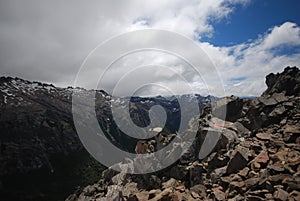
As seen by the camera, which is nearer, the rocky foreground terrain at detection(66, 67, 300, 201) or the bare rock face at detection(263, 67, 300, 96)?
the rocky foreground terrain at detection(66, 67, 300, 201)

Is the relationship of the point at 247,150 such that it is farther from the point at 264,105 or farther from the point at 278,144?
the point at 264,105

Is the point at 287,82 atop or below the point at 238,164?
atop

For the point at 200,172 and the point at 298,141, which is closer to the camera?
the point at 298,141

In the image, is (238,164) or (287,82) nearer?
(238,164)

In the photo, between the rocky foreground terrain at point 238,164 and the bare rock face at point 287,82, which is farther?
the bare rock face at point 287,82

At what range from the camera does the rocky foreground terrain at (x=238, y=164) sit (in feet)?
85.4

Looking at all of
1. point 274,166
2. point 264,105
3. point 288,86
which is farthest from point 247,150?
point 288,86

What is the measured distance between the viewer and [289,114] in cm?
4384

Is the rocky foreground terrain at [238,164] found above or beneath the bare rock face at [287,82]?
beneath

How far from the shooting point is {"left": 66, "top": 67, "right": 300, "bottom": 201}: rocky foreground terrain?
26.0 meters

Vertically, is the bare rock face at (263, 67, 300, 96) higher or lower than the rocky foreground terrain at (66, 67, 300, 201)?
higher

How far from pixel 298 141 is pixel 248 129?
15.5 m

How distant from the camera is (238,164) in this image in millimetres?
32125

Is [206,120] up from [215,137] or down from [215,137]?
up
